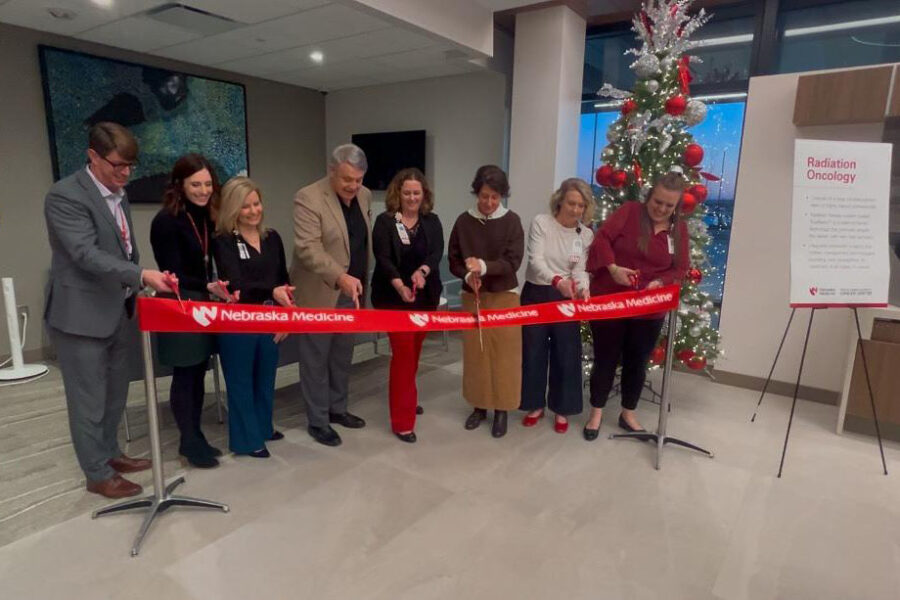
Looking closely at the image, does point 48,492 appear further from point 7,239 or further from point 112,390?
point 7,239

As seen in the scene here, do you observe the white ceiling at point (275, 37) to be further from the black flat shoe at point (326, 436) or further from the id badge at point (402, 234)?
the black flat shoe at point (326, 436)

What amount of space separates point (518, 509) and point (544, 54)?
152 inches

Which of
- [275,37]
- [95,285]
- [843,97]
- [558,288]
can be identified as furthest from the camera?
[275,37]

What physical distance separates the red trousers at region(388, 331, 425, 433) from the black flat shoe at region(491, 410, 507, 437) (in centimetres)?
49

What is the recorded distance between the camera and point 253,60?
5.10 meters

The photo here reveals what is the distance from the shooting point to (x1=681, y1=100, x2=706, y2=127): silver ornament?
366 centimetres

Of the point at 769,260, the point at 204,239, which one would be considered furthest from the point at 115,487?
the point at 769,260

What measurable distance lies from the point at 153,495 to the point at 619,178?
3.31 metres

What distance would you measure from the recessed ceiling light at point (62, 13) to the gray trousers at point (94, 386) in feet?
8.94

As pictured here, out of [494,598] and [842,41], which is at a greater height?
[842,41]

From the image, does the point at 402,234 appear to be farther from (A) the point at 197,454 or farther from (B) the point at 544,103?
(B) the point at 544,103

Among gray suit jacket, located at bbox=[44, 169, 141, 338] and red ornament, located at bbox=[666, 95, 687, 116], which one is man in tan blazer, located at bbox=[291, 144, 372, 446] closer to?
gray suit jacket, located at bbox=[44, 169, 141, 338]

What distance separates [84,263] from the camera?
2098 millimetres

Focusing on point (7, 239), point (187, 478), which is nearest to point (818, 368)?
point (187, 478)
